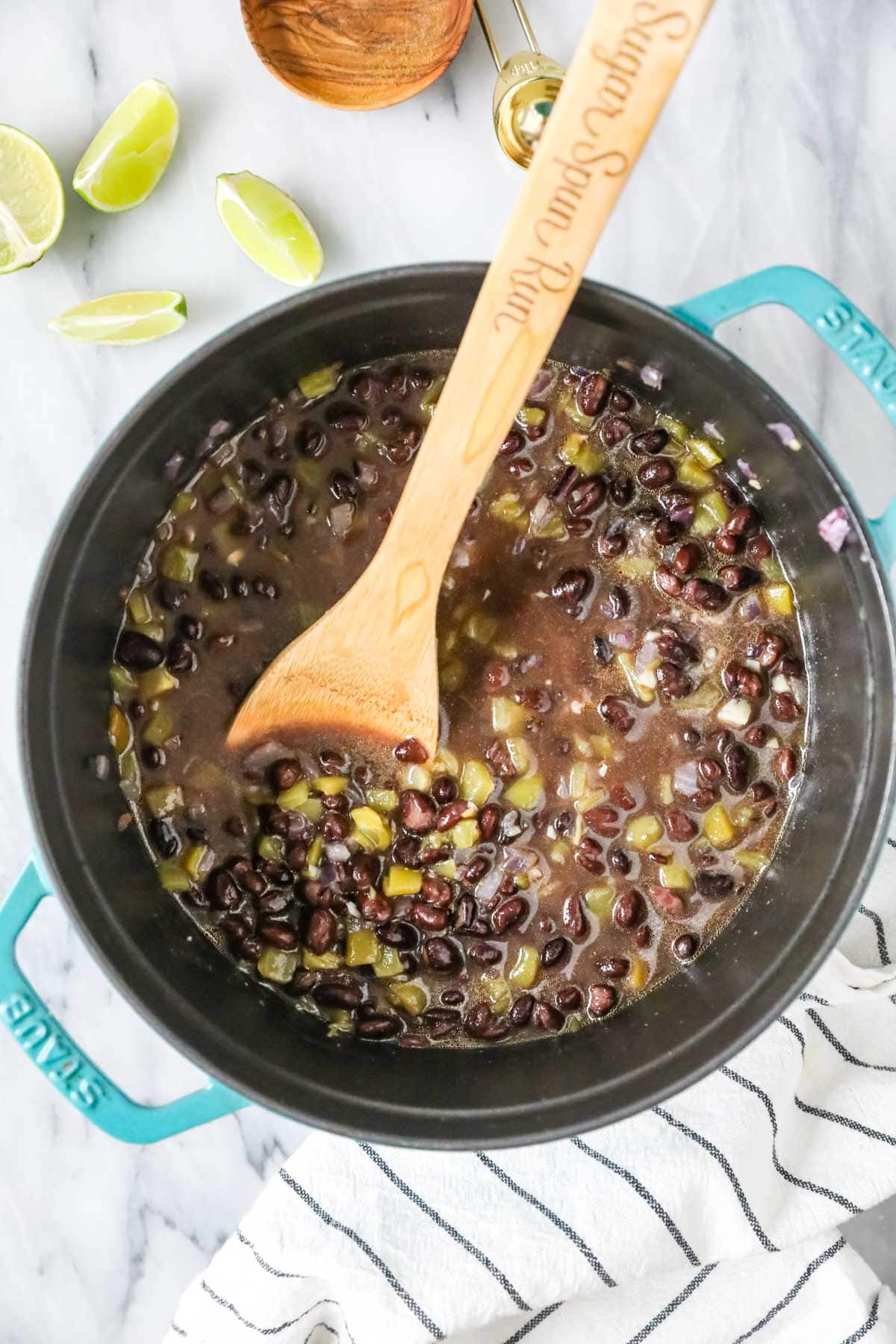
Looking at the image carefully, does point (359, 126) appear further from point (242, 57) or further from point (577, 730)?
point (577, 730)

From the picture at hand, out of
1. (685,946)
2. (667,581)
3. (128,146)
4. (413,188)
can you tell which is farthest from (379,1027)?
(128,146)

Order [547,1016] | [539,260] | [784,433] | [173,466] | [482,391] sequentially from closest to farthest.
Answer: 1. [539,260]
2. [482,391]
3. [784,433]
4. [173,466]
5. [547,1016]

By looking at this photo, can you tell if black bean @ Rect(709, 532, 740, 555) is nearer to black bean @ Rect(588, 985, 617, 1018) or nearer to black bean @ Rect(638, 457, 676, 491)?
black bean @ Rect(638, 457, 676, 491)

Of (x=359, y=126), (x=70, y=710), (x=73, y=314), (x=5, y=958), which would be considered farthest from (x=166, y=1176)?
(x=359, y=126)

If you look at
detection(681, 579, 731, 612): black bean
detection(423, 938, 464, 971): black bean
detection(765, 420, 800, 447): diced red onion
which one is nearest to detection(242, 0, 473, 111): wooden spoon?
detection(765, 420, 800, 447): diced red onion

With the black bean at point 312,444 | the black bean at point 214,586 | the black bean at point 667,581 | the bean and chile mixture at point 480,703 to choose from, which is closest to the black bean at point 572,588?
the bean and chile mixture at point 480,703

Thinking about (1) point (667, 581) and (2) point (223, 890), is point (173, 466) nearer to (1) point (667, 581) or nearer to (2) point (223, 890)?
(2) point (223, 890)
